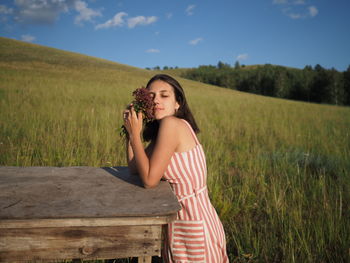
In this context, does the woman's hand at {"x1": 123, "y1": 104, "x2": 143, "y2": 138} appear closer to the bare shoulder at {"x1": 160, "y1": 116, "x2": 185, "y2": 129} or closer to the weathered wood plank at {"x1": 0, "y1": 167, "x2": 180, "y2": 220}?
the bare shoulder at {"x1": 160, "y1": 116, "x2": 185, "y2": 129}

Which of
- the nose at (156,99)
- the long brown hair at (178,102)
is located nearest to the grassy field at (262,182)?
the long brown hair at (178,102)

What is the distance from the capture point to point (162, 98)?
4.81 feet

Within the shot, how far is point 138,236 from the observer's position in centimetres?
93

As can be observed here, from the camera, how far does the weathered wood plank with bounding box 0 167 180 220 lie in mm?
878

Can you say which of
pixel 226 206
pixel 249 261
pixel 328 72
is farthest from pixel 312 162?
pixel 328 72

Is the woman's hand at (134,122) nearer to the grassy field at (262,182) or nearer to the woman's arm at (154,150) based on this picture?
the woman's arm at (154,150)

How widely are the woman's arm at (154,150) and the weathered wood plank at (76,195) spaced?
Result: 0.08 metres

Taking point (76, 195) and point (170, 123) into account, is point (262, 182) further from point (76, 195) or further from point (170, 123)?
point (76, 195)

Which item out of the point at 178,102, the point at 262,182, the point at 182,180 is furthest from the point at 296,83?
the point at 182,180

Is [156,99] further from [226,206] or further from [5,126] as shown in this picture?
[5,126]

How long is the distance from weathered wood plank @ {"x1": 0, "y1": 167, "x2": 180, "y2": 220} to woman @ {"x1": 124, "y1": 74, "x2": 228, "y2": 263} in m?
0.10

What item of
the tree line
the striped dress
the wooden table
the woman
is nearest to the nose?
the woman

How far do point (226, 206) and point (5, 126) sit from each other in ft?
11.9

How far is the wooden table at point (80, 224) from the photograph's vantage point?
0.85 m
